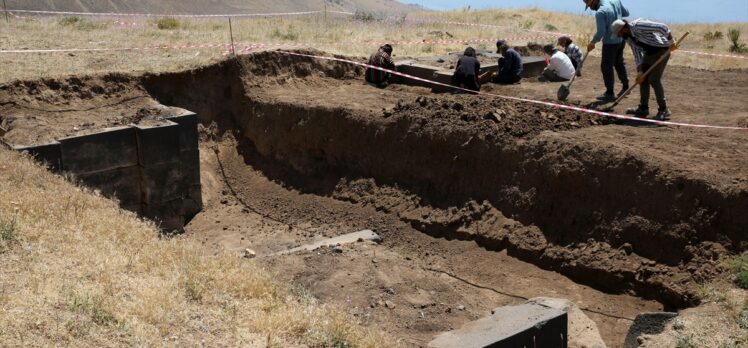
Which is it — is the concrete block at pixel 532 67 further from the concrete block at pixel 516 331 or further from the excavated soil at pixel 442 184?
the concrete block at pixel 516 331

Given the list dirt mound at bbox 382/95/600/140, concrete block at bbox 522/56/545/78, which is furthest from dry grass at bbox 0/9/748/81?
dirt mound at bbox 382/95/600/140

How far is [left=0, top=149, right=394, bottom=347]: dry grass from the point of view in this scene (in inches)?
194

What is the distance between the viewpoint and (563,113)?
430 inches

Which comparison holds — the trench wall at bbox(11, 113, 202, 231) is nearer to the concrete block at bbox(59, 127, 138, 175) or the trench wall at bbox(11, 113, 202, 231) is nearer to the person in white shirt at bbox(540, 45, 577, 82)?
the concrete block at bbox(59, 127, 138, 175)

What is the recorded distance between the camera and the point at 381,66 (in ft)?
46.8

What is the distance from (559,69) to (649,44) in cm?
390

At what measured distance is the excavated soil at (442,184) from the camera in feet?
27.3

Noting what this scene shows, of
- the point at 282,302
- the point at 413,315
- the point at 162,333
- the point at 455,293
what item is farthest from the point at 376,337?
the point at 455,293

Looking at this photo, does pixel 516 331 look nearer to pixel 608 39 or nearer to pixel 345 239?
pixel 345 239

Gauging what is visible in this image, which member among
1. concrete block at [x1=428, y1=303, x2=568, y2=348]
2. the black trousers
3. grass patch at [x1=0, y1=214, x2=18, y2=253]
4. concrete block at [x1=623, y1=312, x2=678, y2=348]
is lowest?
concrete block at [x1=623, y1=312, x2=678, y2=348]

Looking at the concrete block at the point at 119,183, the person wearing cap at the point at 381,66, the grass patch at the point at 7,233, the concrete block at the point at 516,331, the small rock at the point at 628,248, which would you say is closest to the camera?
the grass patch at the point at 7,233

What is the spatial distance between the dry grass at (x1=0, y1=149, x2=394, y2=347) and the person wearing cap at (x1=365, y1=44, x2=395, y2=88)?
7.85 meters

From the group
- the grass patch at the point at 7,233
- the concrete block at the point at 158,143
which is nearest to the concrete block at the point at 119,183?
the concrete block at the point at 158,143

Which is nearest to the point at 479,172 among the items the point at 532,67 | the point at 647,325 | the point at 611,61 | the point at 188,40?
the point at 611,61
